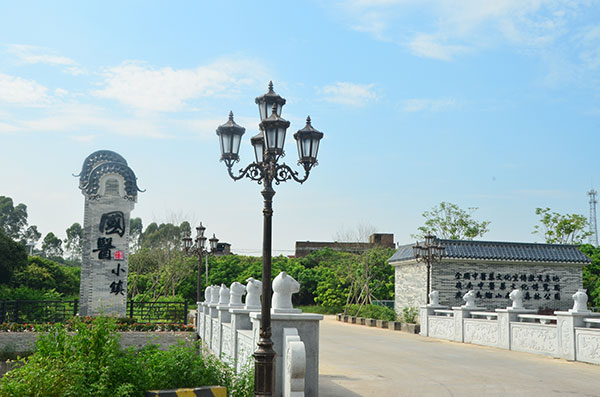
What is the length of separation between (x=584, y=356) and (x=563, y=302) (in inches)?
567

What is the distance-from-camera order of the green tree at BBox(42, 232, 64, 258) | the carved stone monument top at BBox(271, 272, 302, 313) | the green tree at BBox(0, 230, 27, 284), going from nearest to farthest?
the carved stone monument top at BBox(271, 272, 302, 313), the green tree at BBox(0, 230, 27, 284), the green tree at BBox(42, 232, 64, 258)

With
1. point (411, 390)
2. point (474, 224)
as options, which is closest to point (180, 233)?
point (474, 224)

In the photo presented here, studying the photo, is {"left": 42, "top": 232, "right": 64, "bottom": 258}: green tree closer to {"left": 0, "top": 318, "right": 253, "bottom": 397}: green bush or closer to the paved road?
the paved road

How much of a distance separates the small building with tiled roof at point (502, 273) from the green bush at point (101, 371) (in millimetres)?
19920

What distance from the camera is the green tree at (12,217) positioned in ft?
239

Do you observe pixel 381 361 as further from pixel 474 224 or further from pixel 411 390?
pixel 474 224

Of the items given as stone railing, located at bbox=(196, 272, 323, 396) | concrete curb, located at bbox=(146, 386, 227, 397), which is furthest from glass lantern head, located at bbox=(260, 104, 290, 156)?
concrete curb, located at bbox=(146, 386, 227, 397)

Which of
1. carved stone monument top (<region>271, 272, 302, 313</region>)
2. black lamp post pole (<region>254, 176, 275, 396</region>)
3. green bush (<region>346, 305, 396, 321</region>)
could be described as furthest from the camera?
green bush (<region>346, 305, 396, 321</region>)

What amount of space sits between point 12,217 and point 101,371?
74.9 metres

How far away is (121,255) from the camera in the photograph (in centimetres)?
2280

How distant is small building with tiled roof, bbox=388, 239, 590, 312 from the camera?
27016mm

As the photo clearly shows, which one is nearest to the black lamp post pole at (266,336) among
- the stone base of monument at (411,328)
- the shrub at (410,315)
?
the stone base of monument at (411,328)

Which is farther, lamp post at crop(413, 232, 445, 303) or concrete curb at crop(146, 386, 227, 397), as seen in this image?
lamp post at crop(413, 232, 445, 303)

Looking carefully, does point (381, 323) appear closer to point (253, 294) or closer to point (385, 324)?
point (385, 324)
